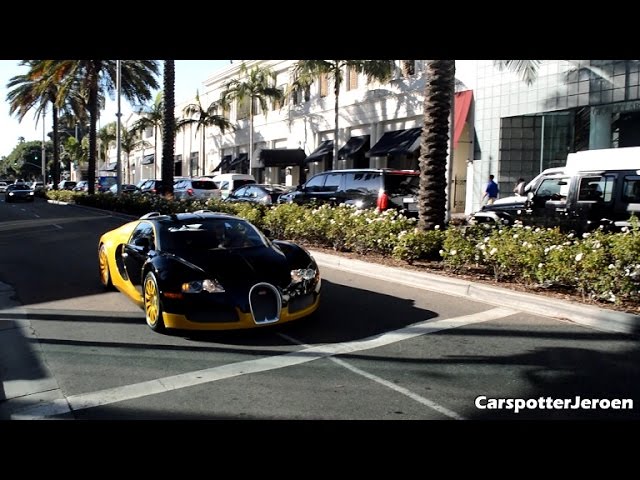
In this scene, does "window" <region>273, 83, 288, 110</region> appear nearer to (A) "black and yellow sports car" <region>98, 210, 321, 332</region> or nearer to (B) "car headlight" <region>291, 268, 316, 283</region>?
(A) "black and yellow sports car" <region>98, 210, 321, 332</region>

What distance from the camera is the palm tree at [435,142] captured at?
11.6 m

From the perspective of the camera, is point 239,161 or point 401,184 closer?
point 401,184

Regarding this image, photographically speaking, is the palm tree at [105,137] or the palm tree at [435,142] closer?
the palm tree at [435,142]

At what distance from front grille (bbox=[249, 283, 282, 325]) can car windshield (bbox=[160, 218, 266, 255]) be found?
43.8 inches

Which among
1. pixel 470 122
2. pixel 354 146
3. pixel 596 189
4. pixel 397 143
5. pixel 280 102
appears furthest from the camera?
pixel 280 102

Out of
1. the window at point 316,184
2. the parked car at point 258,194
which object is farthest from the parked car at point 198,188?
the window at point 316,184

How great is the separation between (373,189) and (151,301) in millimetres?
9267

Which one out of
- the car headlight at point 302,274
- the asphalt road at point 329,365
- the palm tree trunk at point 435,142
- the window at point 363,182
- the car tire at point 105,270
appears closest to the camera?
the asphalt road at point 329,365

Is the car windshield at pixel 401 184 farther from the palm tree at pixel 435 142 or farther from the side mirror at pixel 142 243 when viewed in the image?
the side mirror at pixel 142 243

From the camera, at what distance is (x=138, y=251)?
762 centimetres

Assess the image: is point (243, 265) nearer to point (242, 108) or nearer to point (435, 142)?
point (435, 142)

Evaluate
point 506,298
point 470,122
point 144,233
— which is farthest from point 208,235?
point 470,122
